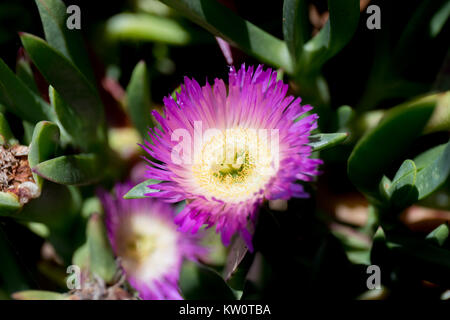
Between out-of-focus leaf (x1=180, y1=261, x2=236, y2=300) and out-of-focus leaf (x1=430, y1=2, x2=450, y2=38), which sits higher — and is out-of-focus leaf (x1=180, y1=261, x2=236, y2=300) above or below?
below

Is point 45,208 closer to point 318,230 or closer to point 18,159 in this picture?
point 18,159

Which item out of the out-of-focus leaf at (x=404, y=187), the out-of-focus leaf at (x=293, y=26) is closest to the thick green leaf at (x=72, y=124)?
the out-of-focus leaf at (x=293, y=26)

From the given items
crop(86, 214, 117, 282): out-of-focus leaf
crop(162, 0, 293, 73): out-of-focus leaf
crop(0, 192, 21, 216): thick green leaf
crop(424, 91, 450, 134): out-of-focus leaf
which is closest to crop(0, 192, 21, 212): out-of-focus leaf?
crop(0, 192, 21, 216): thick green leaf

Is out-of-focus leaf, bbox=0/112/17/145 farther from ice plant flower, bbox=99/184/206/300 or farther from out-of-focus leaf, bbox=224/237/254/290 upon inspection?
out-of-focus leaf, bbox=224/237/254/290

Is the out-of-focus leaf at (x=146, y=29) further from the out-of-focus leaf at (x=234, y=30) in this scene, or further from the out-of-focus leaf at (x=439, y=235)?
the out-of-focus leaf at (x=439, y=235)

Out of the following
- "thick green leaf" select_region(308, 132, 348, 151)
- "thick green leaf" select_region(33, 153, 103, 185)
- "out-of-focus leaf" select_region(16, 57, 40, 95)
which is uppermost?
"out-of-focus leaf" select_region(16, 57, 40, 95)

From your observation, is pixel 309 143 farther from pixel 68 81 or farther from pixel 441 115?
pixel 68 81

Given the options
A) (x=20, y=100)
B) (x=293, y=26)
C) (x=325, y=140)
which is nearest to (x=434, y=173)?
(x=325, y=140)
